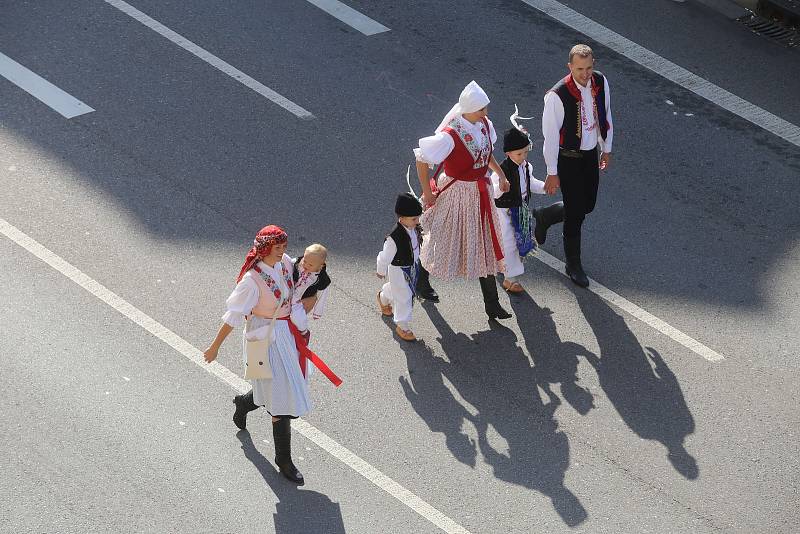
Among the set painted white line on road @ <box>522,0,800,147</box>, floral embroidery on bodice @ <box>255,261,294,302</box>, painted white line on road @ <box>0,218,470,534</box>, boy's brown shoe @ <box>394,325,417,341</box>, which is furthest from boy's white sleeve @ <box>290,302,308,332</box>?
painted white line on road @ <box>522,0,800,147</box>

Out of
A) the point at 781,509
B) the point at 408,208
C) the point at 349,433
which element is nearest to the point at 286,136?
the point at 408,208

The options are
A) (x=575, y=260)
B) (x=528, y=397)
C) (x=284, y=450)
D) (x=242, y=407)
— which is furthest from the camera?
(x=575, y=260)

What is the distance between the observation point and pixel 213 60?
13938 mm

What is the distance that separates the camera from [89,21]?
1455 cm

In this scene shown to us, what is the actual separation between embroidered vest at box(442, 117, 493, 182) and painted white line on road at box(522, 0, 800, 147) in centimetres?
445

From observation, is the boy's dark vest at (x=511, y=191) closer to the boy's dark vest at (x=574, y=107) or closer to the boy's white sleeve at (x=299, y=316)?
the boy's dark vest at (x=574, y=107)

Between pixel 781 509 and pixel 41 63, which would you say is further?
pixel 41 63

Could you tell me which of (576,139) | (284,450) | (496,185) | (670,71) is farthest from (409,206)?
(670,71)

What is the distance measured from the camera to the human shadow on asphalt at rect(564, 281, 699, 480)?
9.45m

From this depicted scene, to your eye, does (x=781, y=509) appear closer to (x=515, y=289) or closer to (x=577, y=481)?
(x=577, y=481)

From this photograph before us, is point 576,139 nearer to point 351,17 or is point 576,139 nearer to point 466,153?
point 466,153

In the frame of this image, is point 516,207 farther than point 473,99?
Yes

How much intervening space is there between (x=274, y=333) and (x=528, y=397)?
2.18 meters

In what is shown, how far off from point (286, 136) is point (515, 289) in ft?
9.86
